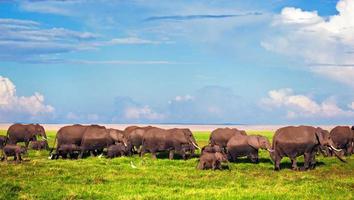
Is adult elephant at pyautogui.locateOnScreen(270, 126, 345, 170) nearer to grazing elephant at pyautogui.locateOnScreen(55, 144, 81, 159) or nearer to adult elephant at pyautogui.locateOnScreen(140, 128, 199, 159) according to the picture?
adult elephant at pyautogui.locateOnScreen(140, 128, 199, 159)

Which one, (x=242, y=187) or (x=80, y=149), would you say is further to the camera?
(x=80, y=149)

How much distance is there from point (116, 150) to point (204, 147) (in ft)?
25.5

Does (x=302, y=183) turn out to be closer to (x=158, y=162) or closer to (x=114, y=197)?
(x=114, y=197)

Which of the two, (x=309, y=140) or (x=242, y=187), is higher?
(x=309, y=140)

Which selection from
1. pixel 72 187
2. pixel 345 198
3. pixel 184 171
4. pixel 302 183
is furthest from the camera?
pixel 184 171

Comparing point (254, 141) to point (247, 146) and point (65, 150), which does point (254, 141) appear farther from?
point (65, 150)

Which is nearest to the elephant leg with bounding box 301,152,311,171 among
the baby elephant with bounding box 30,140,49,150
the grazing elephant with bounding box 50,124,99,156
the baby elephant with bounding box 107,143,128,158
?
the baby elephant with bounding box 107,143,128,158

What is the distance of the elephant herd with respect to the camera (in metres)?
30.3

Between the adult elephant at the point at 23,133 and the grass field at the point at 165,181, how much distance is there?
49.6ft

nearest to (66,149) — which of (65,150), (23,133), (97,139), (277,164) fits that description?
(65,150)

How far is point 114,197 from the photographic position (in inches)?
783

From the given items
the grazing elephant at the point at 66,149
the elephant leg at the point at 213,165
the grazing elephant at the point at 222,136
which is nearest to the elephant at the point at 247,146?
the elephant leg at the point at 213,165

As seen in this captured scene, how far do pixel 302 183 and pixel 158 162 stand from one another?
1122 centimetres

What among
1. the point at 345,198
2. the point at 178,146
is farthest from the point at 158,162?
the point at 345,198
